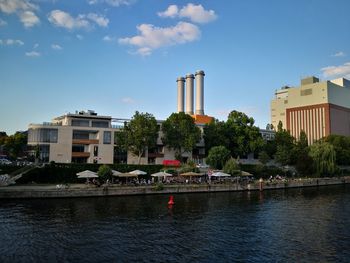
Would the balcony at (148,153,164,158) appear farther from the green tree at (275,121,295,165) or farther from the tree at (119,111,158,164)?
the green tree at (275,121,295,165)

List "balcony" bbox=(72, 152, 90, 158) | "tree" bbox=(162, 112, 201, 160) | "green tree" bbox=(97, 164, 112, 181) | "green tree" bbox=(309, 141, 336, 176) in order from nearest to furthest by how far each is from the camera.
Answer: "green tree" bbox=(97, 164, 112, 181)
"balcony" bbox=(72, 152, 90, 158)
"tree" bbox=(162, 112, 201, 160)
"green tree" bbox=(309, 141, 336, 176)

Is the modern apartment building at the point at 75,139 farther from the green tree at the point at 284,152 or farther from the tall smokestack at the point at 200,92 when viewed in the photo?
the tall smokestack at the point at 200,92

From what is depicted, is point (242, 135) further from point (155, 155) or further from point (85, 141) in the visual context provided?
point (85, 141)

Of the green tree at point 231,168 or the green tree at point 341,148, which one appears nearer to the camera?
the green tree at point 231,168

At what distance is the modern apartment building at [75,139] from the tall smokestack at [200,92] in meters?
62.1

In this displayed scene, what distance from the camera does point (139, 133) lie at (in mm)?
92250

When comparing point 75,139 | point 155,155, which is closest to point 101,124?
point 75,139

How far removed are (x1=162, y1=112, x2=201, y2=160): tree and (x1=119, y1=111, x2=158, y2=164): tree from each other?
5.56 meters

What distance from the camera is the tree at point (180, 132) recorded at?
326 ft

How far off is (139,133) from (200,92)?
74.0 meters

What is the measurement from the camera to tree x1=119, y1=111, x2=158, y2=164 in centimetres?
9269

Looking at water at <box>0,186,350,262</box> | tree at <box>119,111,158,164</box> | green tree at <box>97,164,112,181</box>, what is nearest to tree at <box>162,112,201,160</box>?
tree at <box>119,111,158,164</box>

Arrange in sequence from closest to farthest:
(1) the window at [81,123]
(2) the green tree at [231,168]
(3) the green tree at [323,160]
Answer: (2) the green tree at [231,168], (1) the window at [81,123], (3) the green tree at [323,160]

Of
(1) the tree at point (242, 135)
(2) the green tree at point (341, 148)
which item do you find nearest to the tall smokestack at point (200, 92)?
(1) the tree at point (242, 135)
